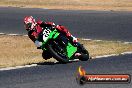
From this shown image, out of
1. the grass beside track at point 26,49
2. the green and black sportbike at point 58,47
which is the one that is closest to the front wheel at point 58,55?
the green and black sportbike at point 58,47

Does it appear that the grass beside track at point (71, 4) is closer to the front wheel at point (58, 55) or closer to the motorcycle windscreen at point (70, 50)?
the motorcycle windscreen at point (70, 50)

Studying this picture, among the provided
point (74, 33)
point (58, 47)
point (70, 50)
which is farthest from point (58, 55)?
point (74, 33)

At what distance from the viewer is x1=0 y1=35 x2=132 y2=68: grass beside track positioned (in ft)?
54.5

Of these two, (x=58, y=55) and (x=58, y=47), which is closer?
(x=58, y=55)

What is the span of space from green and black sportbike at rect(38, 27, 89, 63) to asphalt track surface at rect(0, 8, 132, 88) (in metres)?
0.29

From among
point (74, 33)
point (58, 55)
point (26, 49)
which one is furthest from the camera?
point (74, 33)

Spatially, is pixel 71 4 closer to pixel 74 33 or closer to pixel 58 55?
pixel 74 33

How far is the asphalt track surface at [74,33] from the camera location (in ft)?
42.3

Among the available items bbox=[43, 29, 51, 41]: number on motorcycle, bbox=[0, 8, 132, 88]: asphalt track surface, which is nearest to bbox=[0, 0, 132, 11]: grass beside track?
bbox=[0, 8, 132, 88]: asphalt track surface

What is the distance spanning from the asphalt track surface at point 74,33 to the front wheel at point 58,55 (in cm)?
17

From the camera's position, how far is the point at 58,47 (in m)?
15.9

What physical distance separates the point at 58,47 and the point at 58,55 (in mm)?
302

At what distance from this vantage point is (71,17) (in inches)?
1232

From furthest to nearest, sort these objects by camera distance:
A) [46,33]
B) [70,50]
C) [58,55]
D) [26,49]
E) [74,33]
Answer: [74,33] → [26,49] → [70,50] → [46,33] → [58,55]
